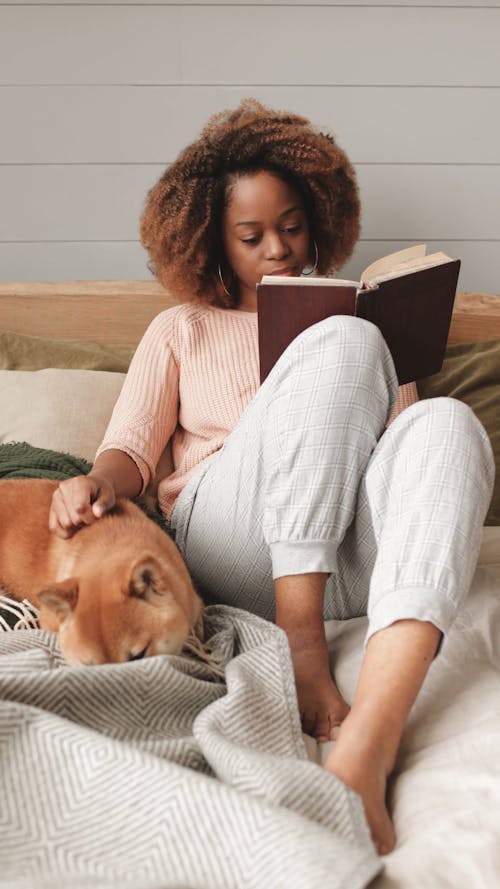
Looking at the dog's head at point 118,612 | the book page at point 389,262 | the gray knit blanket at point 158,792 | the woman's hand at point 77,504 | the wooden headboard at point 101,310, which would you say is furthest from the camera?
the wooden headboard at point 101,310

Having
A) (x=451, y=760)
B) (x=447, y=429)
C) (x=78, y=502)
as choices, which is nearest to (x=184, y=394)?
(x=78, y=502)

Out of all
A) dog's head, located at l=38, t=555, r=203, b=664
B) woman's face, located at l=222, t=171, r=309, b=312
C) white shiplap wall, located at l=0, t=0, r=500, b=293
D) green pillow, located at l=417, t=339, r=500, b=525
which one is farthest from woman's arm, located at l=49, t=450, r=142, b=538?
white shiplap wall, located at l=0, t=0, r=500, b=293

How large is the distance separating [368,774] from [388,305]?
678 mm

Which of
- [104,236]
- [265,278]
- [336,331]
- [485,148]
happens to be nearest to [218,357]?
[265,278]

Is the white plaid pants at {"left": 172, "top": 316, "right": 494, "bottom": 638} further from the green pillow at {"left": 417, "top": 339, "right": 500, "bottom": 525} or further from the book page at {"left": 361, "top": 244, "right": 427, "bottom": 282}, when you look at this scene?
the green pillow at {"left": 417, "top": 339, "right": 500, "bottom": 525}

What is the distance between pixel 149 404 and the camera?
1393 mm

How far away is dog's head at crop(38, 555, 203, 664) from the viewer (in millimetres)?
951

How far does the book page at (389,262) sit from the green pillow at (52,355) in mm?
645

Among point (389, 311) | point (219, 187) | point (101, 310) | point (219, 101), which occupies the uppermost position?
point (219, 101)

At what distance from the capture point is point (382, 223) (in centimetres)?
197

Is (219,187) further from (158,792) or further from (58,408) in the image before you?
(158,792)

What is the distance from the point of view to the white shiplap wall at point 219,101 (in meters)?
1.85

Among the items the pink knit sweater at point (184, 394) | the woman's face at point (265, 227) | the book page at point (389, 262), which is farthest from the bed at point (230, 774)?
the woman's face at point (265, 227)

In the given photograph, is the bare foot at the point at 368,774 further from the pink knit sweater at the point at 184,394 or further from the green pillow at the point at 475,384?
the green pillow at the point at 475,384
